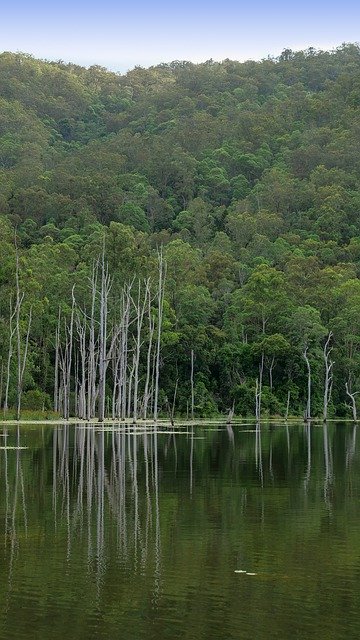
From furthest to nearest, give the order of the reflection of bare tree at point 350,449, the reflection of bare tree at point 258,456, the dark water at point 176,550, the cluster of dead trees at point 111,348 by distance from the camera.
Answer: the cluster of dead trees at point 111,348, the reflection of bare tree at point 350,449, the reflection of bare tree at point 258,456, the dark water at point 176,550

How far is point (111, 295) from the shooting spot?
2650 inches

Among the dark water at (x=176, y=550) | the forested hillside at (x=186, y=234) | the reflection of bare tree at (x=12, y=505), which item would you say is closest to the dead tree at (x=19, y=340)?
the forested hillside at (x=186, y=234)

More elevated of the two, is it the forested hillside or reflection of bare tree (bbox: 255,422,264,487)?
the forested hillside

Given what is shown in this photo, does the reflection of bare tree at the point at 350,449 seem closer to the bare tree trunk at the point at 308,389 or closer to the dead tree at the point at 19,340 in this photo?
the dead tree at the point at 19,340

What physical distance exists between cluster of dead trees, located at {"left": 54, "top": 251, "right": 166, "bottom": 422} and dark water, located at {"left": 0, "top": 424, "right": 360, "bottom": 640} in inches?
1117

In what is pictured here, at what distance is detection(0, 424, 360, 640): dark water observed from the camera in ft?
34.9

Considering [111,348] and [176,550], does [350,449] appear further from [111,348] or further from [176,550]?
[176,550]

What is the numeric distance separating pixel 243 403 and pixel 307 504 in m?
49.5

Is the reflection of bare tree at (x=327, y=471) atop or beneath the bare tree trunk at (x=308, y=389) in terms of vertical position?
beneath

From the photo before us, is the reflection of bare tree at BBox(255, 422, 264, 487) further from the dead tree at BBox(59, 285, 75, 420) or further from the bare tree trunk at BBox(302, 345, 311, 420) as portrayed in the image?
the bare tree trunk at BBox(302, 345, 311, 420)

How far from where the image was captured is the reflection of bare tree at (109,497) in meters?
14.3

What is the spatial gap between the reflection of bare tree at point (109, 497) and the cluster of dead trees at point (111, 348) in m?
21.2

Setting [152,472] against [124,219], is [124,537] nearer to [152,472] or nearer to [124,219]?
[152,472]

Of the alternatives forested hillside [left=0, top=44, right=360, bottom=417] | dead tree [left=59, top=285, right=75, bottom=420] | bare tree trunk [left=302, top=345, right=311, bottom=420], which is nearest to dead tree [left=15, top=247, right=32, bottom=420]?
forested hillside [left=0, top=44, right=360, bottom=417]
